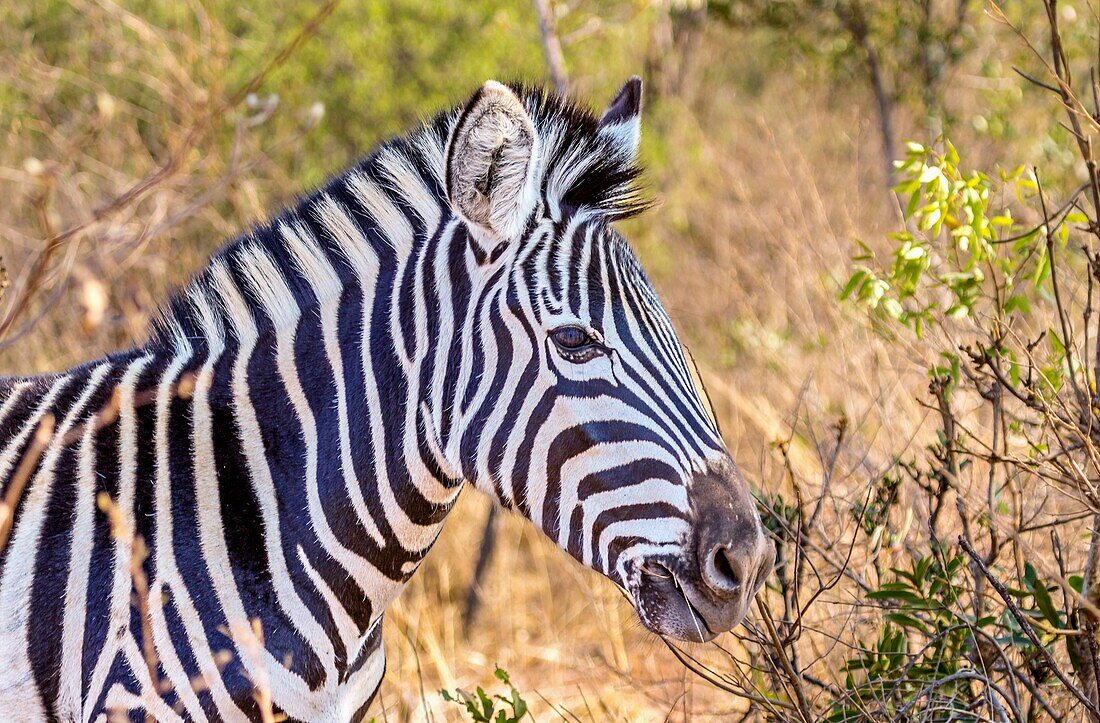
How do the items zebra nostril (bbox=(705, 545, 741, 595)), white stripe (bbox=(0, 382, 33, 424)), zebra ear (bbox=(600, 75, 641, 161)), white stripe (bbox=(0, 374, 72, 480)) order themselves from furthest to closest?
zebra ear (bbox=(600, 75, 641, 161)) → white stripe (bbox=(0, 382, 33, 424)) → white stripe (bbox=(0, 374, 72, 480)) → zebra nostril (bbox=(705, 545, 741, 595))

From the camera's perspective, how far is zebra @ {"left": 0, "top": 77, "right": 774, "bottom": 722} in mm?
2598

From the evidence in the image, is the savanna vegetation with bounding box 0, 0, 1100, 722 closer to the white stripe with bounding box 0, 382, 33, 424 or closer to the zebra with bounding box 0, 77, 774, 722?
the zebra with bounding box 0, 77, 774, 722

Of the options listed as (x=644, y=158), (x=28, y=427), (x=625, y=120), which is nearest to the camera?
(x=28, y=427)

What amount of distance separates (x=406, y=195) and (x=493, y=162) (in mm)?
406

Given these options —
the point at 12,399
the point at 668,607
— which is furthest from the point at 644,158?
the point at 668,607

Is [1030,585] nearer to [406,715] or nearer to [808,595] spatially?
[808,595]

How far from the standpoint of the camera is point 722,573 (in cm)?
248

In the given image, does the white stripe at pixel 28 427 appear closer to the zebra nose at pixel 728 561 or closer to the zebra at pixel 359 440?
the zebra at pixel 359 440

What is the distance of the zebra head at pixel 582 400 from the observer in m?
2.52

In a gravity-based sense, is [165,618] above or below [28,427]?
below

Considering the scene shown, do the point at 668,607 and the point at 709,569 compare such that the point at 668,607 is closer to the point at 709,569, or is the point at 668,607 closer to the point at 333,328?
the point at 709,569

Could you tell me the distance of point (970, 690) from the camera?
3.35m

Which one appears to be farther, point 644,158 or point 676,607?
point 644,158

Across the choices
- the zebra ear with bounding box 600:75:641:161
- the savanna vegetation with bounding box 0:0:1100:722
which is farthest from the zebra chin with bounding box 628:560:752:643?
the savanna vegetation with bounding box 0:0:1100:722
